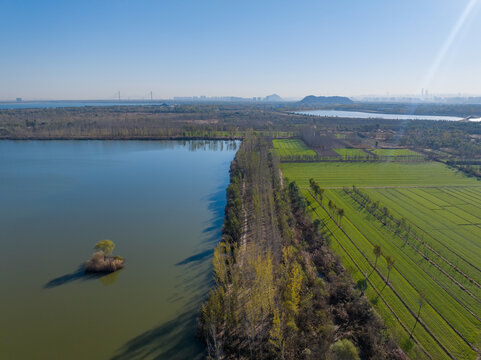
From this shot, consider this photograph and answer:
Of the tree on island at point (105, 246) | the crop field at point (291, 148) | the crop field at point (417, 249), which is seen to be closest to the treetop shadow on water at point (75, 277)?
the tree on island at point (105, 246)

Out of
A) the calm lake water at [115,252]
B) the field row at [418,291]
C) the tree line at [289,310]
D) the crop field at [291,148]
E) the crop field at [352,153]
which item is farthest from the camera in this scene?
the crop field at [291,148]

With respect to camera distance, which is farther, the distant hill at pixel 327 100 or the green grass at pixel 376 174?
the distant hill at pixel 327 100

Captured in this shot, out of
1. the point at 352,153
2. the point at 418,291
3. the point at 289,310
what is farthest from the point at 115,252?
the point at 352,153

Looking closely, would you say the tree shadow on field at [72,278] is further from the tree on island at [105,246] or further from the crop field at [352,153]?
the crop field at [352,153]

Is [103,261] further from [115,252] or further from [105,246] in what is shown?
[115,252]

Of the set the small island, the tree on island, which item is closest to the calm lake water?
the small island

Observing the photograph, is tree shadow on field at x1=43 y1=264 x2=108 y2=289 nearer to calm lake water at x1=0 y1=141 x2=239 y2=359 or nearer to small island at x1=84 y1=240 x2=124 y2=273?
calm lake water at x1=0 y1=141 x2=239 y2=359

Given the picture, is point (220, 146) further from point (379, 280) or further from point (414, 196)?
point (379, 280)
